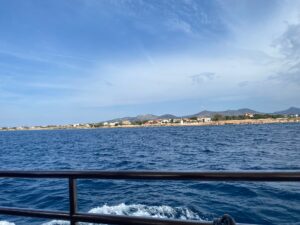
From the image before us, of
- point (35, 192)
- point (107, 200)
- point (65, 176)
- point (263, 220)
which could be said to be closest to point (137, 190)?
point (107, 200)

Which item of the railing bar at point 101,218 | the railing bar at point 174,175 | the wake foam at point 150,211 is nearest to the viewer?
the railing bar at point 174,175

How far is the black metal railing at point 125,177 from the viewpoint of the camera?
1.68 m

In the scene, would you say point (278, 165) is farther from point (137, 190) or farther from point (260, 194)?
point (137, 190)

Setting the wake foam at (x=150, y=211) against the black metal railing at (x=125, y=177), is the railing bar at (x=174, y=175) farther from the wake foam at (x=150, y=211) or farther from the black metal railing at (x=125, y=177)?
the wake foam at (x=150, y=211)

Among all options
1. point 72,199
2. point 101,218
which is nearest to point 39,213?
point 72,199

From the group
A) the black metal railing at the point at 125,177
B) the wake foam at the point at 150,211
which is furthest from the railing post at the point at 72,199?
the wake foam at the point at 150,211

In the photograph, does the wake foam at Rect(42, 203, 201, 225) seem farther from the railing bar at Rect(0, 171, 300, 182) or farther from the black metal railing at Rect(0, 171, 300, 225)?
the railing bar at Rect(0, 171, 300, 182)

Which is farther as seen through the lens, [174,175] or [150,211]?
[150,211]

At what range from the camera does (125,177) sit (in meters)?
2.05

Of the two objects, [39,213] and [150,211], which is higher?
[39,213]

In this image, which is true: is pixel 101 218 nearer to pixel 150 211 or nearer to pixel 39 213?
pixel 39 213

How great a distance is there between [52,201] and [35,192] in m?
1.90

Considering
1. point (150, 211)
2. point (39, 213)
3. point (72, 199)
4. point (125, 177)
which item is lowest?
point (150, 211)

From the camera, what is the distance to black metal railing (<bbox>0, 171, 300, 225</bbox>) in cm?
168
